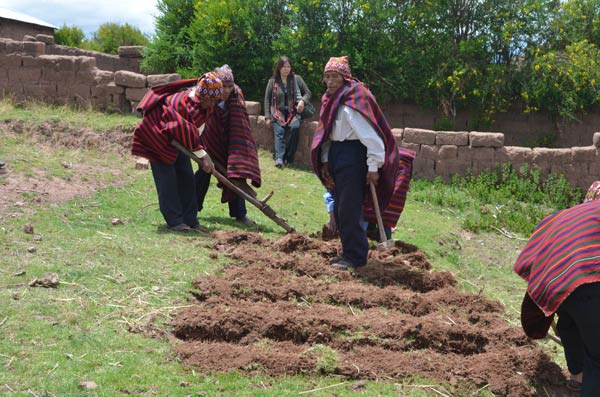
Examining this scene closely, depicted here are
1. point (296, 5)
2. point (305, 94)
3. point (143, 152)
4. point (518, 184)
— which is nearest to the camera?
point (143, 152)

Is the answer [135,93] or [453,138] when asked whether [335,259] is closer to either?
[453,138]

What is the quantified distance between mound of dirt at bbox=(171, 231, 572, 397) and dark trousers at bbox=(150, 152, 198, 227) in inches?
46.0

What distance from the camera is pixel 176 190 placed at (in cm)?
705

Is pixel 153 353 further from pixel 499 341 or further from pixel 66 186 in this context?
pixel 66 186

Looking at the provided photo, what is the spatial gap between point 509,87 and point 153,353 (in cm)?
1151

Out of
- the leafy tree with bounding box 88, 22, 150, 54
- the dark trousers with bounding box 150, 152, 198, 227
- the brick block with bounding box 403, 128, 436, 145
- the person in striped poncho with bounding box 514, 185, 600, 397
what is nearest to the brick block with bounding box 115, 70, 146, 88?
the brick block with bounding box 403, 128, 436, 145

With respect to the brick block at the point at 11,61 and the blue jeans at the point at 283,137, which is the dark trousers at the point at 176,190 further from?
the brick block at the point at 11,61

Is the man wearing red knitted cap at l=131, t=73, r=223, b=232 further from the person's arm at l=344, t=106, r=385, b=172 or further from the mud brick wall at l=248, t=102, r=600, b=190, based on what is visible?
the mud brick wall at l=248, t=102, r=600, b=190

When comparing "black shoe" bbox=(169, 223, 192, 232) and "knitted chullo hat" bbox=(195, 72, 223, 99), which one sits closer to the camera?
"knitted chullo hat" bbox=(195, 72, 223, 99)

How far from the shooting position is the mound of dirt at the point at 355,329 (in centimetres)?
427

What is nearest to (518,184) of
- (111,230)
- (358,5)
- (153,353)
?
(358,5)

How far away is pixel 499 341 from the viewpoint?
15.9 feet

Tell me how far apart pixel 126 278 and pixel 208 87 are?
225 cm

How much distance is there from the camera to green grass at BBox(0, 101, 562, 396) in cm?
389
